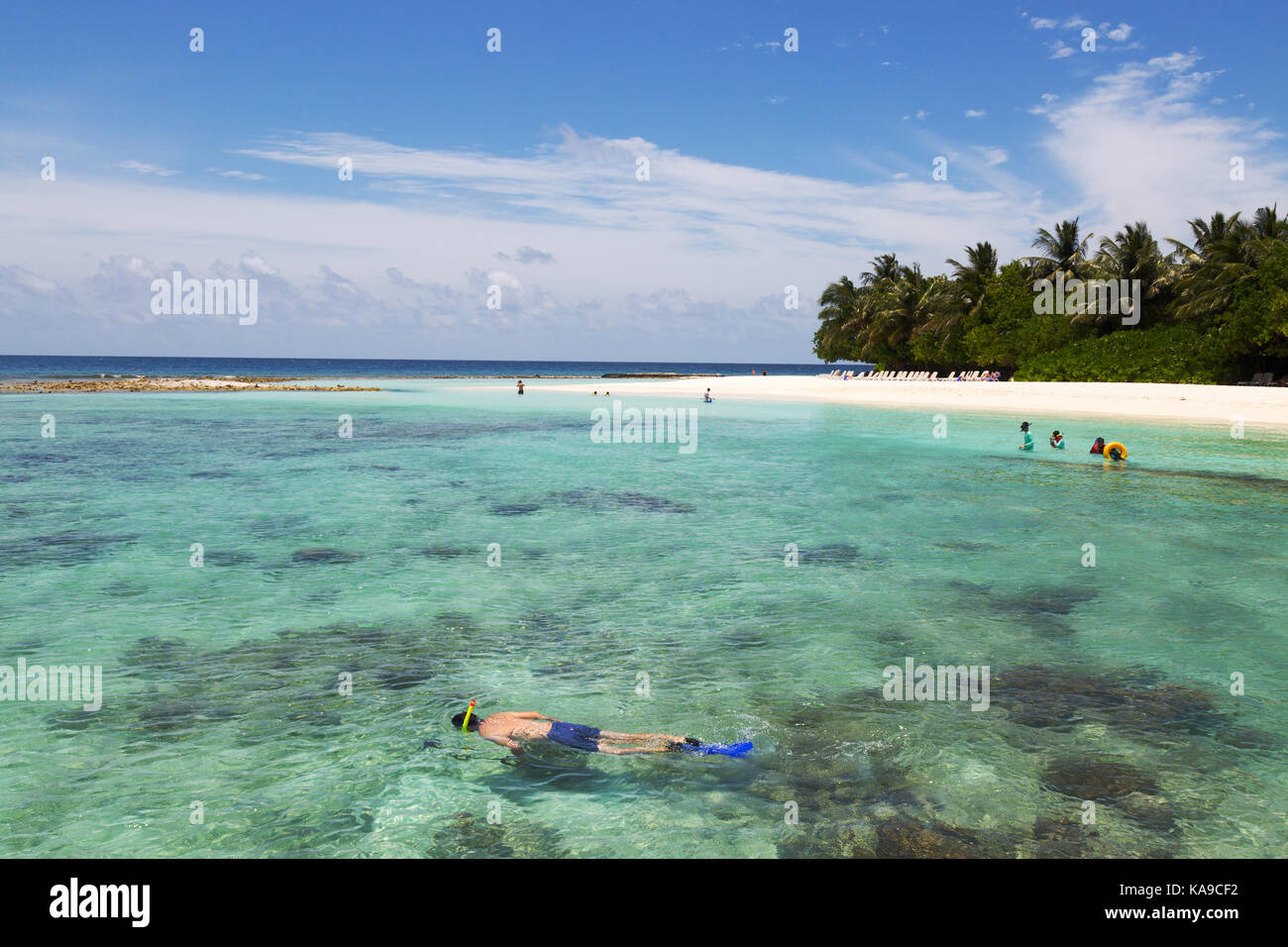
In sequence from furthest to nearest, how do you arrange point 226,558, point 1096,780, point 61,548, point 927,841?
point 61,548 < point 226,558 < point 1096,780 < point 927,841

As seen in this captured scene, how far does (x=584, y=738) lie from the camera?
21.1 ft

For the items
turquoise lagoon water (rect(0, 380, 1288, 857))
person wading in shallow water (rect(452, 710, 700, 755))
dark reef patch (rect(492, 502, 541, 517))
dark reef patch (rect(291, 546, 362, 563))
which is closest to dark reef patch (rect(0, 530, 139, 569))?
turquoise lagoon water (rect(0, 380, 1288, 857))

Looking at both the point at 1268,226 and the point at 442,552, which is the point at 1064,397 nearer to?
the point at 1268,226

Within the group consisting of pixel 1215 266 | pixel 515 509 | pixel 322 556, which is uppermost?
pixel 1215 266

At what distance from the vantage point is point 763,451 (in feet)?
93.1

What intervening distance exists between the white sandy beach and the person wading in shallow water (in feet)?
137

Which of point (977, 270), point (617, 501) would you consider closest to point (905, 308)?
point (977, 270)

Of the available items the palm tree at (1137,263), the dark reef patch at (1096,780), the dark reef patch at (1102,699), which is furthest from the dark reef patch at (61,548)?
the palm tree at (1137,263)

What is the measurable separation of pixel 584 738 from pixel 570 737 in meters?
0.12

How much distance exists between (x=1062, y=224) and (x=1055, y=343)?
10.6 meters

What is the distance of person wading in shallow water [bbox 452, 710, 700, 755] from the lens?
636cm
